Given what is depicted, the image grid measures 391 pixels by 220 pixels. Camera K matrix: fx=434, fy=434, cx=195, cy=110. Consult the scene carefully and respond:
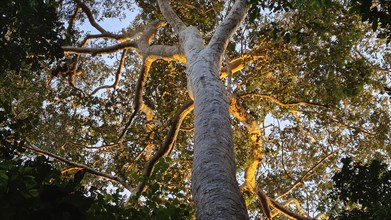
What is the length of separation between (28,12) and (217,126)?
2.74m

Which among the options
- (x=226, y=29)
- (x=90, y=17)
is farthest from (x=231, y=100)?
(x=90, y=17)

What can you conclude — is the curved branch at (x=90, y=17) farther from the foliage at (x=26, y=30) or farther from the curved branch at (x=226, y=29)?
the foliage at (x=26, y=30)

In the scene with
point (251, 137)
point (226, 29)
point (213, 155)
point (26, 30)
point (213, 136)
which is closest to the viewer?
point (213, 155)

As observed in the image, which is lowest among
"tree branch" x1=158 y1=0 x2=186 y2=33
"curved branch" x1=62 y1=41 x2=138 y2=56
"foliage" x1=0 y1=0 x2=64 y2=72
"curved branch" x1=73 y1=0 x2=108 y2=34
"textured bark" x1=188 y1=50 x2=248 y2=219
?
"textured bark" x1=188 y1=50 x2=248 y2=219

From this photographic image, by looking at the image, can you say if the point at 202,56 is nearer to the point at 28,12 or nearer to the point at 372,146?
the point at 28,12

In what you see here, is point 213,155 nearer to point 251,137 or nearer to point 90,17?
point 251,137

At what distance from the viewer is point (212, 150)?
12.7 ft

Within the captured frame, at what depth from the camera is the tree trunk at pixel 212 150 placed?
312 cm

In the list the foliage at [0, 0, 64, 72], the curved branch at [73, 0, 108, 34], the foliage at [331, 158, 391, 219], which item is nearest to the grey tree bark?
the foliage at [331, 158, 391, 219]

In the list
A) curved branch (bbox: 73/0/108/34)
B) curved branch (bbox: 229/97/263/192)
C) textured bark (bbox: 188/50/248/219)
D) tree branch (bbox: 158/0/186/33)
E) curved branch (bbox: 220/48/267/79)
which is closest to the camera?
textured bark (bbox: 188/50/248/219)

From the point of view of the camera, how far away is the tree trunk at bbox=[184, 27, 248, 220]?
3.12 metres

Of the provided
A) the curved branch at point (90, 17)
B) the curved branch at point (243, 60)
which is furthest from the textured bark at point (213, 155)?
the curved branch at point (90, 17)

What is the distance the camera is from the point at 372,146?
40.9ft

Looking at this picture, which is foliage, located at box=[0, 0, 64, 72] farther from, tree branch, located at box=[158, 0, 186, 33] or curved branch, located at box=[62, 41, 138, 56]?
curved branch, located at box=[62, 41, 138, 56]
